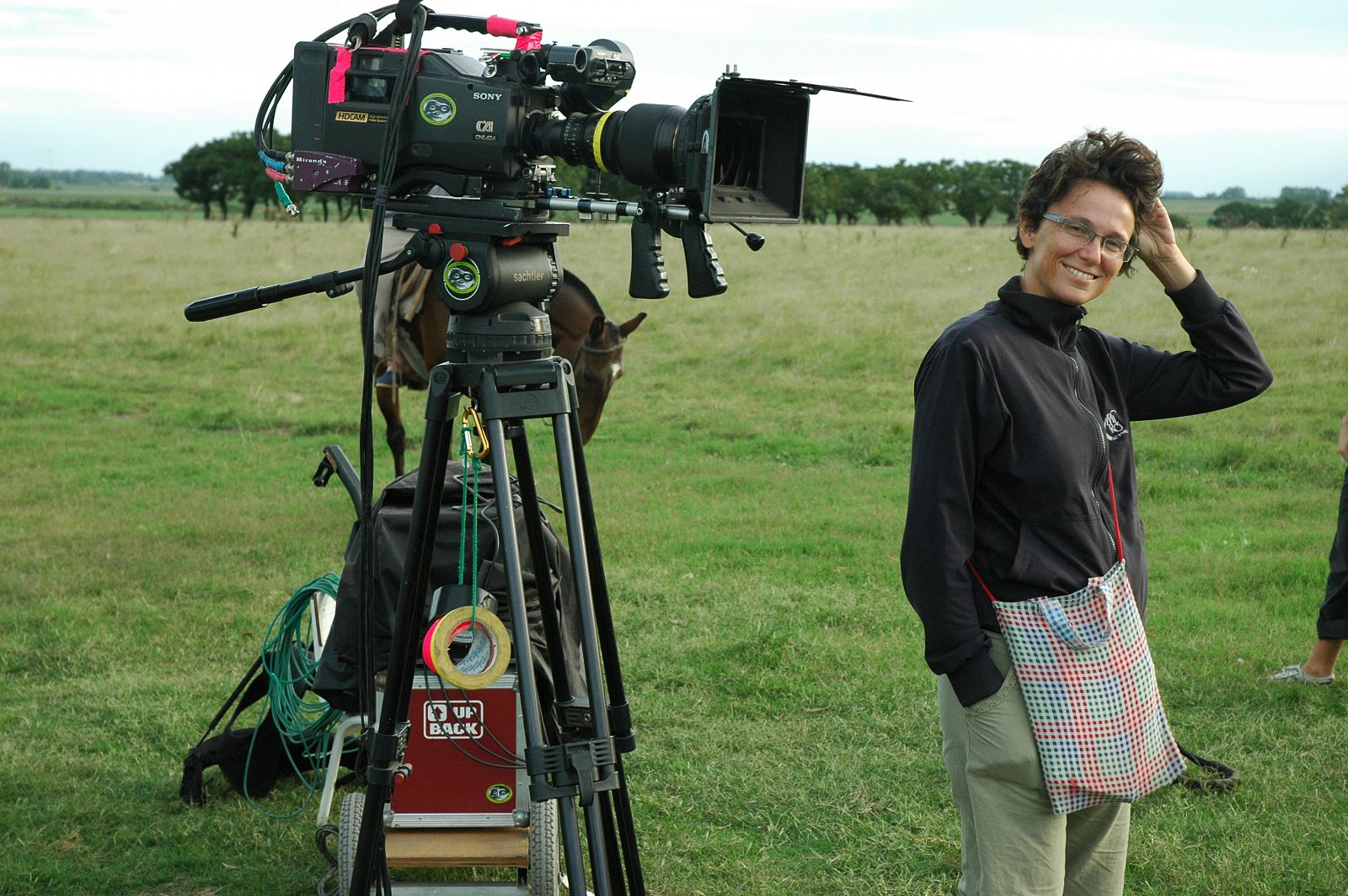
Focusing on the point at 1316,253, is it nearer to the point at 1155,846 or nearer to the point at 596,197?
the point at 1155,846

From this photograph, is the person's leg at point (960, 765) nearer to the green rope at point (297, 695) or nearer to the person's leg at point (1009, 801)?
the person's leg at point (1009, 801)

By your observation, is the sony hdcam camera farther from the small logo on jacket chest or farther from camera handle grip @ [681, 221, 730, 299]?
the small logo on jacket chest

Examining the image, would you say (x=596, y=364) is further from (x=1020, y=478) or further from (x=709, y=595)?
(x=1020, y=478)

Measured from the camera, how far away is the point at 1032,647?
2.35 m

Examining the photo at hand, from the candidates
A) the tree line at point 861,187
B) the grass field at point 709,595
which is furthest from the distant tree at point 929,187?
the grass field at point 709,595

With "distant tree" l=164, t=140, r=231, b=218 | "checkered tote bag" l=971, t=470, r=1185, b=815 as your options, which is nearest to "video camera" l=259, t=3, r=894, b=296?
"checkered tote bag" l=971, t=470, r=1185, b=815

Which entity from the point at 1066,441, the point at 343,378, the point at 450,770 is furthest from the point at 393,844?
the point at 343,378

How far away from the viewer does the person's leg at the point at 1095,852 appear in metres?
2.59

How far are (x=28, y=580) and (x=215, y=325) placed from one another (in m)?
9.64

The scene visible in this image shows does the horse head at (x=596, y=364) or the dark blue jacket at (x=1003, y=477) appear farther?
the horse head at (x=596, y=364)

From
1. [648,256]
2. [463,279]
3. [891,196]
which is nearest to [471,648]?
[463,279]

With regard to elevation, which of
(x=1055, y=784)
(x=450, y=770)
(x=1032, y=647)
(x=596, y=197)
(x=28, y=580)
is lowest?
(x=28, y=580)

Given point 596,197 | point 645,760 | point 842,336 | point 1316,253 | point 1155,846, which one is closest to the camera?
point 596,197

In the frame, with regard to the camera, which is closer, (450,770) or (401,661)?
(401,661)
